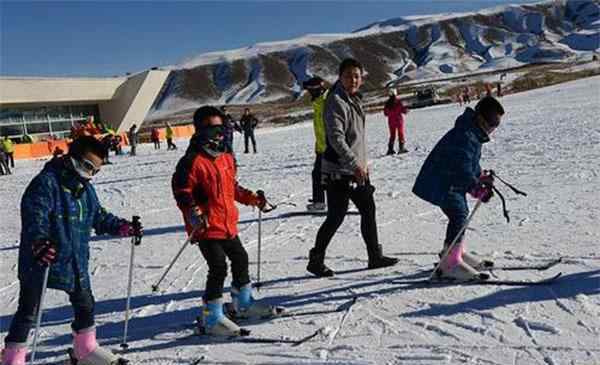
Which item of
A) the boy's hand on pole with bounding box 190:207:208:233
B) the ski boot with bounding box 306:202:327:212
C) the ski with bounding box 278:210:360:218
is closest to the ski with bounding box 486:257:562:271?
the boy's hand on pole with bounding box 190:207:208:233

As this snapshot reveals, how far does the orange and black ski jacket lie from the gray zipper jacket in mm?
1173

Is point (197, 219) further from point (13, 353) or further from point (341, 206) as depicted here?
point (341, 206)

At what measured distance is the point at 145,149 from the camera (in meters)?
31.6

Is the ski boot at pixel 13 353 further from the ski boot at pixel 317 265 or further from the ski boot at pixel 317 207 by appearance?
the ski boot at pixel 317 207

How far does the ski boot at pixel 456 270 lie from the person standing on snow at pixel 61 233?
8.85 feet

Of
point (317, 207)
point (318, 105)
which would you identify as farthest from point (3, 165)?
point (318, 105)

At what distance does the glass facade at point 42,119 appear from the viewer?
43594mm

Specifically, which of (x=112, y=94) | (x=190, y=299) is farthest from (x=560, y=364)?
(x=112, y=94)

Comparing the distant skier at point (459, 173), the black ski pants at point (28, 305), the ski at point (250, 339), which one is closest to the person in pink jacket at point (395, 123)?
the distant skier at point (459, 173)

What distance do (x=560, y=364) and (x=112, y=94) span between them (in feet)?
156

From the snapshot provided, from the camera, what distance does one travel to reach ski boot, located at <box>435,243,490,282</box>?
4.86m

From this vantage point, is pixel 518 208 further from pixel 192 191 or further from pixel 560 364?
pixel 192 191

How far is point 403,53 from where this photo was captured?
158625 millimetres

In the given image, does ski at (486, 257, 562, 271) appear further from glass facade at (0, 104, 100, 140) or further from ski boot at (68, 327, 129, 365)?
glass facade at (0, 104, 100, 140)
